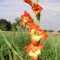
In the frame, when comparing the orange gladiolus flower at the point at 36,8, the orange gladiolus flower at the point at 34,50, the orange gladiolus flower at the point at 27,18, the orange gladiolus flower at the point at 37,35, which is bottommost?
the orange gladiolus flower at the point at 34,50

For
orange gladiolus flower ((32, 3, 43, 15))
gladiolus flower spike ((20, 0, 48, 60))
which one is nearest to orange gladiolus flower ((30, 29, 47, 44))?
gladiolus flower spike ((20, 0, 48, 60))

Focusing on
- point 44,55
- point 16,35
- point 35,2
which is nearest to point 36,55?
point 35,2

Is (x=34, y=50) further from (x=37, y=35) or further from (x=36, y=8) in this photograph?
(x=36, y=8)

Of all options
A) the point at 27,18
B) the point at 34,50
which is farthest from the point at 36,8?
the point at 34,50

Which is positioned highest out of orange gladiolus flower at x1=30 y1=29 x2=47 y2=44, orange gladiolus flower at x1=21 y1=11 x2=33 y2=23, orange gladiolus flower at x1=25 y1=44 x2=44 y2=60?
orange gladiolus flower at x1=21 y1=11 x2=33 y2=23

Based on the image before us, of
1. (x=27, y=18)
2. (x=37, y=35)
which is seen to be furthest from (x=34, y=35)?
(x=27, y=18)

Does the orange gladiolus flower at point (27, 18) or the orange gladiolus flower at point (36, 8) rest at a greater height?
the orange gladiolus flower at point (36, 8)

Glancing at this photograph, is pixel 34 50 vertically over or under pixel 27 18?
under

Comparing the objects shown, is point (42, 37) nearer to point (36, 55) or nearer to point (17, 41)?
point (36, 55)

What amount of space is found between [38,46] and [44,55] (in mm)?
4590

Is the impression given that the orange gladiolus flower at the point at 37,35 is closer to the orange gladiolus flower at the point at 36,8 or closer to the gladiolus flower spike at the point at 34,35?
the gladiolus flower spike at the point at 34,35

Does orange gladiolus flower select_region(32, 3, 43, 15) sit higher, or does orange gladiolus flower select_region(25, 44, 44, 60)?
orange gladiolus flower select_region(32, 3, 43, 15)

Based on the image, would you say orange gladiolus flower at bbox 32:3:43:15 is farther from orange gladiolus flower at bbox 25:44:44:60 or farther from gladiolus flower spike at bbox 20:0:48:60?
orange gladiolus flower at bbox 25:44:44:60

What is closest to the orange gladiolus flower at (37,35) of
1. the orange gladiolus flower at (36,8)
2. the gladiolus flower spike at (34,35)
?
the gladiolus flower spike at (34,35)
